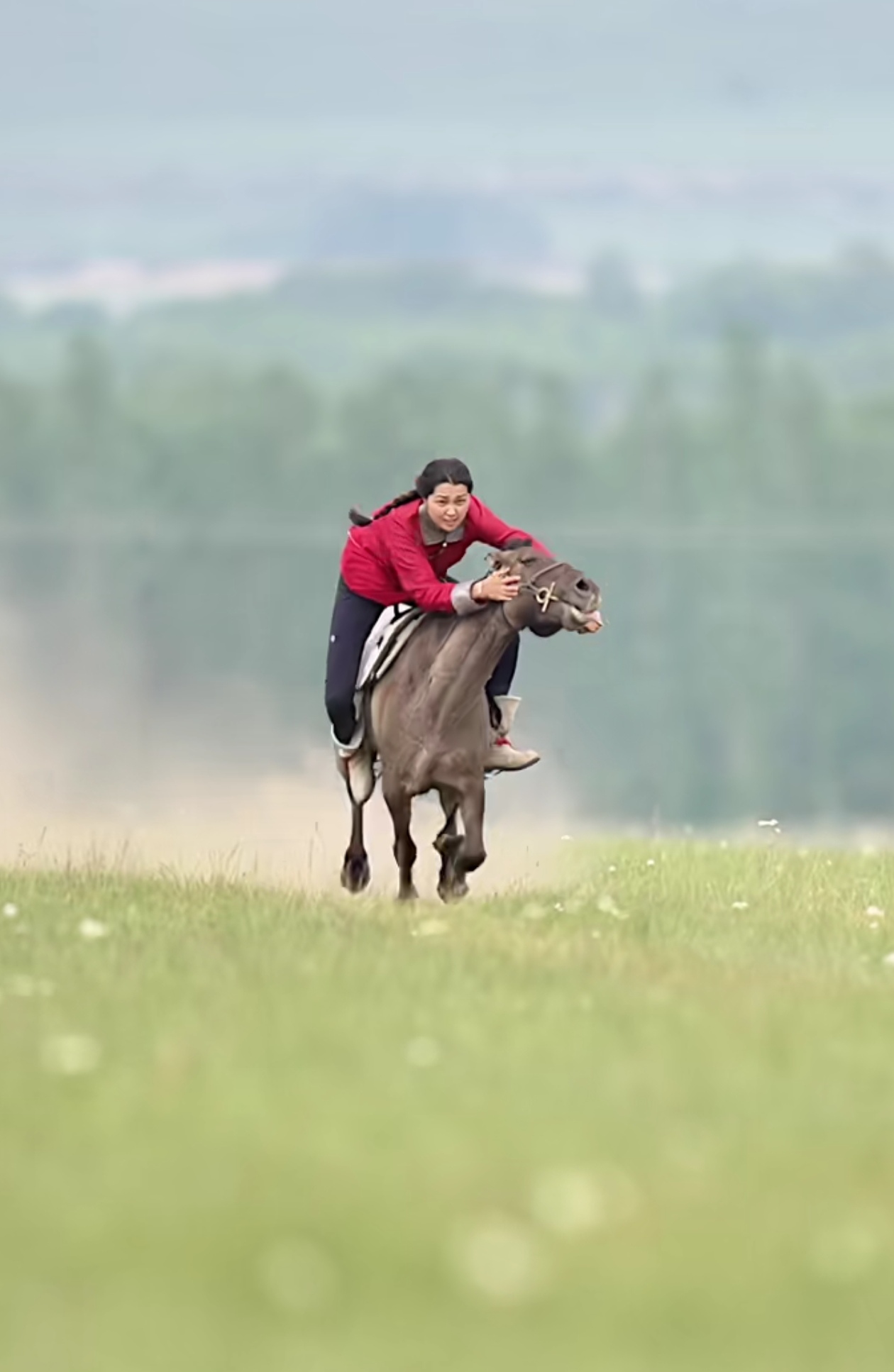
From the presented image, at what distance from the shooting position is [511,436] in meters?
102

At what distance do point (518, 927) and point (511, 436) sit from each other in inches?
3556

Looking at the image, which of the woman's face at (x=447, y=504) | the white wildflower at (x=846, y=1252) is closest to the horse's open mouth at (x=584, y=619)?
the woman's face at (x=447, y=504)

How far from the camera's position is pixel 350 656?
13.8 m

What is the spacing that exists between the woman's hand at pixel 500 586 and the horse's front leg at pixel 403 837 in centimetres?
136

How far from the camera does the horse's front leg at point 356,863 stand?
47.4ft

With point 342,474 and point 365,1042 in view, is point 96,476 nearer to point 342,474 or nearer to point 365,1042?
point 342,474

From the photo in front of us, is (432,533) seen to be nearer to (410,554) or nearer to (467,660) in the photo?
(410,554)

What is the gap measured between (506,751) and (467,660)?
1.01 m

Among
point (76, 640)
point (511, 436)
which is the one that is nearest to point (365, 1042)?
point (76, 640)

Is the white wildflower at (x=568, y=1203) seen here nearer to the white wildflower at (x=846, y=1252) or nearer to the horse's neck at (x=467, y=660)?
the white wildflower at (x=846, y=1252)

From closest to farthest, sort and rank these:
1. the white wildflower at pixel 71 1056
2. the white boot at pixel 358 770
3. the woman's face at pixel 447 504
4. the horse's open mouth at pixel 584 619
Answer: the white wildflower at pixel 71 1056 < the horse's open mouth at pixel 584 619 < the woman's face at pixel 447 504 < the white boot at pixel 358 770

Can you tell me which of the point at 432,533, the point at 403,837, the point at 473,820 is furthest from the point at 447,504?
the point at 403,837

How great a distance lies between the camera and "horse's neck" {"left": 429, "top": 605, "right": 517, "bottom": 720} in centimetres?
1295

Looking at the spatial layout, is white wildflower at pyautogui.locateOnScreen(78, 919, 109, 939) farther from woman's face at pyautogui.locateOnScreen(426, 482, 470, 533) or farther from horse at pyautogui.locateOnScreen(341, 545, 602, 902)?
woman's face at pyautogui.locateOnScreen(426, 482, 470, 533)
